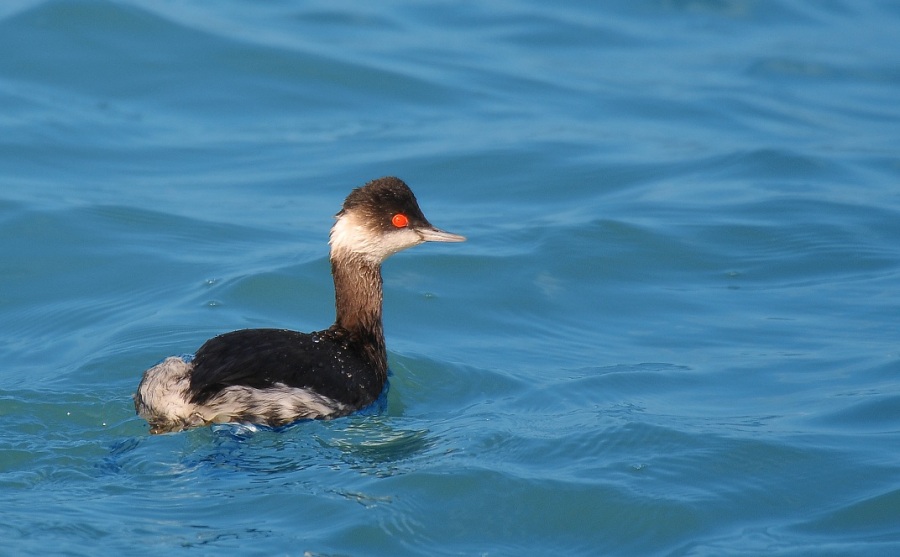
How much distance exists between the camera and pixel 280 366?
677 cm

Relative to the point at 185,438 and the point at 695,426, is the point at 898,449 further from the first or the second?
the point at 185,438

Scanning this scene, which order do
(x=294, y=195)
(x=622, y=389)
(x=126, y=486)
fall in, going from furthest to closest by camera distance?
(x=294, y=195) → (x=622, y=389) → (x=126, y=486)

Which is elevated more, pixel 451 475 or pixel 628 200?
pixel 628 200

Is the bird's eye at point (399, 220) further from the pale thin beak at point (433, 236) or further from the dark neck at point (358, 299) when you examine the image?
the dark neck at point (358, 299)

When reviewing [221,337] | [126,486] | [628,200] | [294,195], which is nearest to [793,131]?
[628,200]

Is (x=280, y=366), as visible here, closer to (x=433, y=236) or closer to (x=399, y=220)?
(x=399, y=220)

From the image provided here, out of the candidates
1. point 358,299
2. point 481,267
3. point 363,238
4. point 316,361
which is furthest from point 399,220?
point 481,267

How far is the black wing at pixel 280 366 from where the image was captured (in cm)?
666

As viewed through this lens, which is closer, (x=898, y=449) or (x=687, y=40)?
(x=898, y=449)

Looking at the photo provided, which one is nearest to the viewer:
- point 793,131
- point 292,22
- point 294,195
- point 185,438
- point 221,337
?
point 185,438

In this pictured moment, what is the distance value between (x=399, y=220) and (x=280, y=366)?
4.11 ft

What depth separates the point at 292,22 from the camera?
15.8 metres

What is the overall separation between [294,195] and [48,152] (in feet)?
7.65

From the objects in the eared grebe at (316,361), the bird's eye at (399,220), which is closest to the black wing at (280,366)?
the eared grebe at (316,361)
